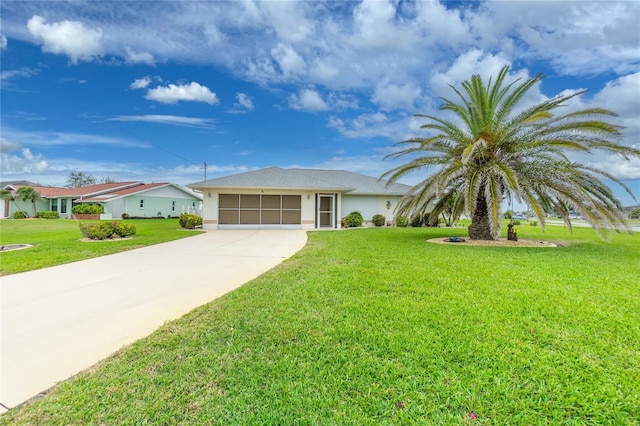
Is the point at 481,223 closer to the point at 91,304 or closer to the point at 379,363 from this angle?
the point at 379,363

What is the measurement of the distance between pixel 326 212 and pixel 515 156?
12.0m

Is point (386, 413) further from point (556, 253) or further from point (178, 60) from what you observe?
point (178, 60)

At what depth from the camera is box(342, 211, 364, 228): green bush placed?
20422 millimetres

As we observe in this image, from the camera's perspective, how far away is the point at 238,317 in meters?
3.96

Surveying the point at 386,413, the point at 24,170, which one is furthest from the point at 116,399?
the point at 24,170

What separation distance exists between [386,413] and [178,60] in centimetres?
1837

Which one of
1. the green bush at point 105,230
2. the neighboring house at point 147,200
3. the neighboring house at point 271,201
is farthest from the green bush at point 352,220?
the neighboring house at point 147,200

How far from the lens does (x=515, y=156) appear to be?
1065 cm

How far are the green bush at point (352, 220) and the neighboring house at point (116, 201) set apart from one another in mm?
19098

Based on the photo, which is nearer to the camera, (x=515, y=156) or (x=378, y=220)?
(x=515, y=156)

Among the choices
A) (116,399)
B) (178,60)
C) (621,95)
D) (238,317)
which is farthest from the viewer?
(178,60)

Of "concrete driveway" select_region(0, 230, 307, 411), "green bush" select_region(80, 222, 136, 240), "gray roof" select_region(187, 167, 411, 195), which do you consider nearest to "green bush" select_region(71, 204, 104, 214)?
"gray roof" select_region(187, 167, 411, 195)

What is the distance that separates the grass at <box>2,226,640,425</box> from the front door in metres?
15.3

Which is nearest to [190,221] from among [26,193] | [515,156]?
[515,156]
